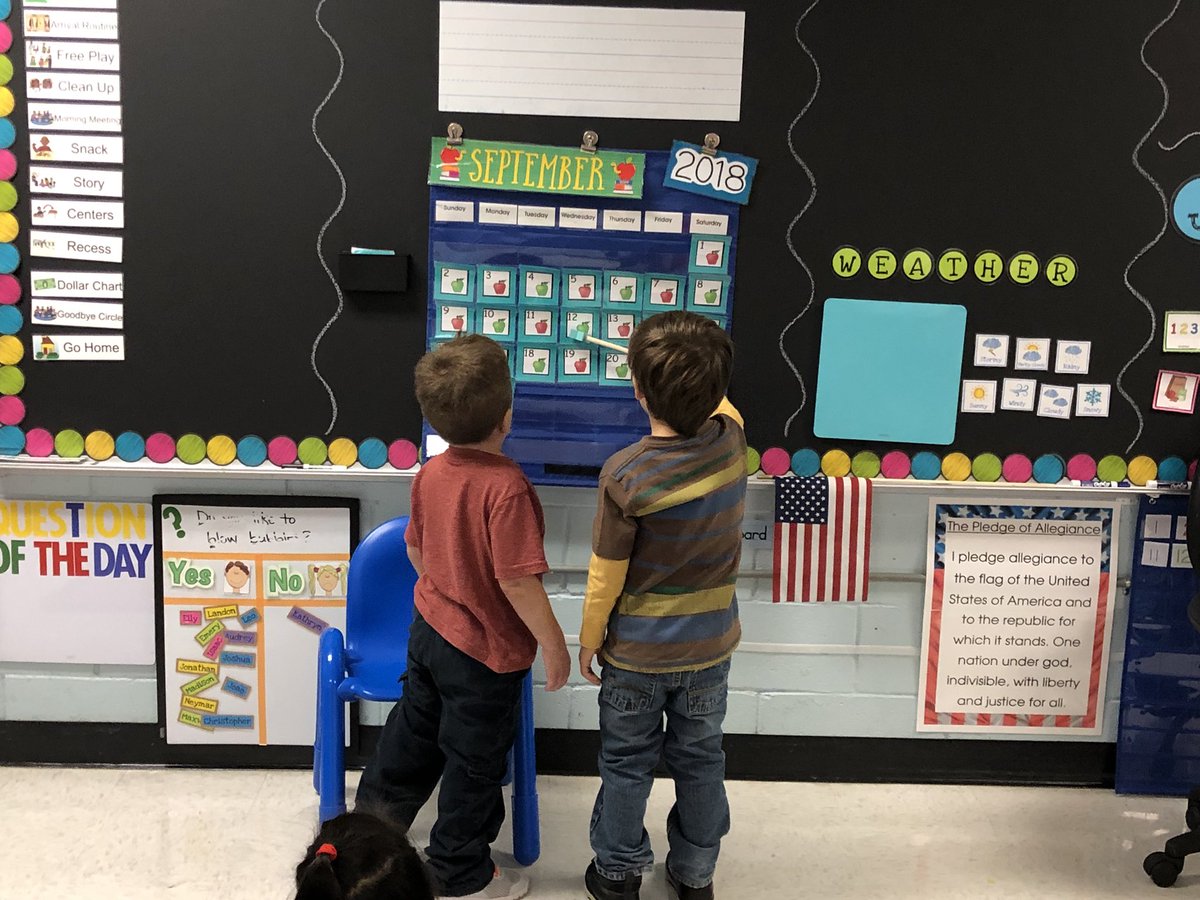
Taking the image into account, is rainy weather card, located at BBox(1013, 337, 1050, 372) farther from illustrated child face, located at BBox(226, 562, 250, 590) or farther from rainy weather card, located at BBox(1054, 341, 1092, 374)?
→ illustrated child face, located at BBox(226, 562, 250, 590)

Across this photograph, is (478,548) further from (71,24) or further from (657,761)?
(71,24)

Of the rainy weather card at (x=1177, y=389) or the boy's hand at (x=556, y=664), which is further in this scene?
the rainy weather card at (x=1177, y=389)

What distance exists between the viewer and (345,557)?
2.38 metres

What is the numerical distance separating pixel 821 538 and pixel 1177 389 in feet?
3.10

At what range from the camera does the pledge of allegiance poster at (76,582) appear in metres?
2.35

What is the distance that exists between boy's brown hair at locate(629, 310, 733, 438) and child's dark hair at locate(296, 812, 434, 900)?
906 mm

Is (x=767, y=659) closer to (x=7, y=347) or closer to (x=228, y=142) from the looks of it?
(x=228, y=142)

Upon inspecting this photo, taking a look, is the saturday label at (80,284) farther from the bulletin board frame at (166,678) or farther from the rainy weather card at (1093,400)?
the rainy weather card at (1093,400)

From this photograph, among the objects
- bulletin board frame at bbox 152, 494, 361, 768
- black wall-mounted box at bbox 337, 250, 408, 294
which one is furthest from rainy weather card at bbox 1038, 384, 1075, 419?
bulletin board frame at bbox 152, 494, 361, 768

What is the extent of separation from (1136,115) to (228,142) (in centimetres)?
215

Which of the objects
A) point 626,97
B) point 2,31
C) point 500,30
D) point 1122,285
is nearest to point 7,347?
point 2,31

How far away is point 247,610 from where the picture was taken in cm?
239

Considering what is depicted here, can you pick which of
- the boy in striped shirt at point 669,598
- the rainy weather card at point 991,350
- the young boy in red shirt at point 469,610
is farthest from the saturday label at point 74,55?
the rainy weather card at point 991,350

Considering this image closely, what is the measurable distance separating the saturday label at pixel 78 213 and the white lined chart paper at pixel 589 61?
0.81 metres
